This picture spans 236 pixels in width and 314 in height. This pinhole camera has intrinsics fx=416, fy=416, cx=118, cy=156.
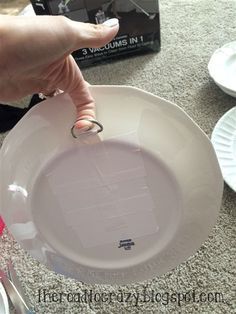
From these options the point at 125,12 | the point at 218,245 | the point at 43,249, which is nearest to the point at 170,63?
the point at 125,12

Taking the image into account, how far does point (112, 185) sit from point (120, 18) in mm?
534

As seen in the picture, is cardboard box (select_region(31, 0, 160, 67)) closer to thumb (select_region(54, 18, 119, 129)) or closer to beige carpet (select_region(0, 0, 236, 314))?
beige carpet (select_region(0, 0, 236, 314))

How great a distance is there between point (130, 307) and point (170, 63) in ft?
1.79

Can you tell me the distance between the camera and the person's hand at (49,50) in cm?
40

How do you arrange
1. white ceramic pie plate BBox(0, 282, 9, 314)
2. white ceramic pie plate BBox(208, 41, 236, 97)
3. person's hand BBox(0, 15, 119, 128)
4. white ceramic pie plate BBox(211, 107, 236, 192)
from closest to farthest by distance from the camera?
person's hand BBox(0, 15, 119, 128), white ceramic pie plate BBox(0, 282, 9, 314), white ceramic pie plate BBox(211, 107, 236, 192), white ceramic pie plate BBox(208, 41, 236, 97)

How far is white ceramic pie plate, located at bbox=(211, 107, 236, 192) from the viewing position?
0.70 metres

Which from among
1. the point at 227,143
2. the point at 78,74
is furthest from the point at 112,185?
the point at 227,143

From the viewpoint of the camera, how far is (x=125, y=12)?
89cm

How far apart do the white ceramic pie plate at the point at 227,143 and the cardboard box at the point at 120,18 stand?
28cm

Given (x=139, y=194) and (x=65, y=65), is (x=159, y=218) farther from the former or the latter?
(x=65, y=65)

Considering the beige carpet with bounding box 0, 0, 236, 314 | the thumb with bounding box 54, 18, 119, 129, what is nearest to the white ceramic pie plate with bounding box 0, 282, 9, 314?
the beige carpet with bounding box 0, 0, 236, 314

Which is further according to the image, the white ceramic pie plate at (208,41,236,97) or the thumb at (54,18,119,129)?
the white ceramic pie plate at (208,41,236,97)

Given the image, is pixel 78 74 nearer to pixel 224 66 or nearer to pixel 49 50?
pixel 49 50

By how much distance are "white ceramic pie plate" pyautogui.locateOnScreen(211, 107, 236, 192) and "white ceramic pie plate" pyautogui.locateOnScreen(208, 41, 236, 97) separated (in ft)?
0.24
